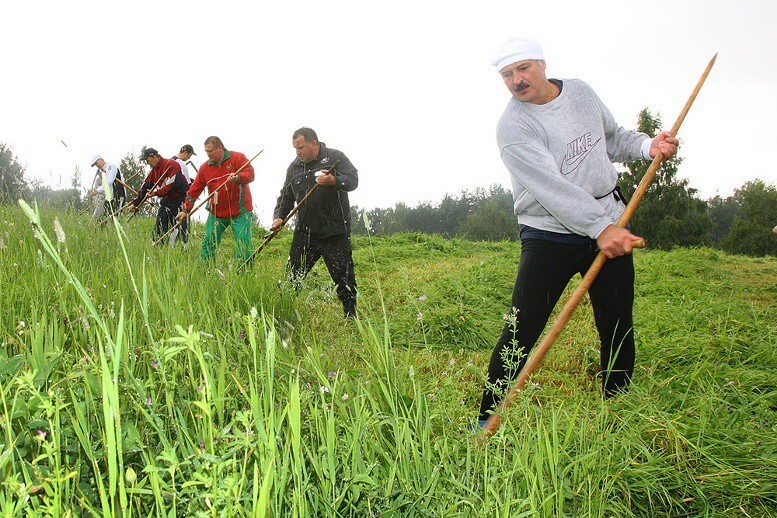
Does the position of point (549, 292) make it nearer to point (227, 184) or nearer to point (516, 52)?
point (516, 52)

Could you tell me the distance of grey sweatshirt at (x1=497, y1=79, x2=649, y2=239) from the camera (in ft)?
9.56

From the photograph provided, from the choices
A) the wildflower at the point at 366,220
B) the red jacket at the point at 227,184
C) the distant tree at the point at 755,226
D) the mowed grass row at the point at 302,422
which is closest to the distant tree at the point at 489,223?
the distant tree at the point at 755,226

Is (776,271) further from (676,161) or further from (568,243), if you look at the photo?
(676,161)

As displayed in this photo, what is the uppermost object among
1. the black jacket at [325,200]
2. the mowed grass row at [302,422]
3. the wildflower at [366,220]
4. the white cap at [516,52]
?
the white cap at [516,52]

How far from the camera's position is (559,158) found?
3.12m

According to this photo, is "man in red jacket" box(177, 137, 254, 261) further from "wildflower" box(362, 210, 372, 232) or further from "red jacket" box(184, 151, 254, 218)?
"wildflower" box(362, 210, 372, 232)

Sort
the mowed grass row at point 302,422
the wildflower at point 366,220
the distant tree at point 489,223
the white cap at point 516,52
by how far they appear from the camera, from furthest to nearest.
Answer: the distant tree at point 489,223, the white cap at point 516,52, the wildflower at point 366,220, the mowed grass row at point 302,422

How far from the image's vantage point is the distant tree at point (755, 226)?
1866 inches

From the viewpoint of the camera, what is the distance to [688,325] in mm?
5355

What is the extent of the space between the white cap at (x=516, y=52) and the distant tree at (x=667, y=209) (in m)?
39.2

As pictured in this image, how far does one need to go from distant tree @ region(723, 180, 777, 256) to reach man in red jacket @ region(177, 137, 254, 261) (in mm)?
48811

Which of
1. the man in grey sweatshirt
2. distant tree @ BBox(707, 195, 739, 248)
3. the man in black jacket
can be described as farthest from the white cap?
distant tree @ BBox(707, 195, 739, 248)

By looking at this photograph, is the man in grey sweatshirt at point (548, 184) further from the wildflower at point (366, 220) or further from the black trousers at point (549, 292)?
the wildflower at point (366, 220)

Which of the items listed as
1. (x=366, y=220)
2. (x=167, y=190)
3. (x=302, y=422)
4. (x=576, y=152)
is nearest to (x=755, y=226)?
(x=167, y=190)
